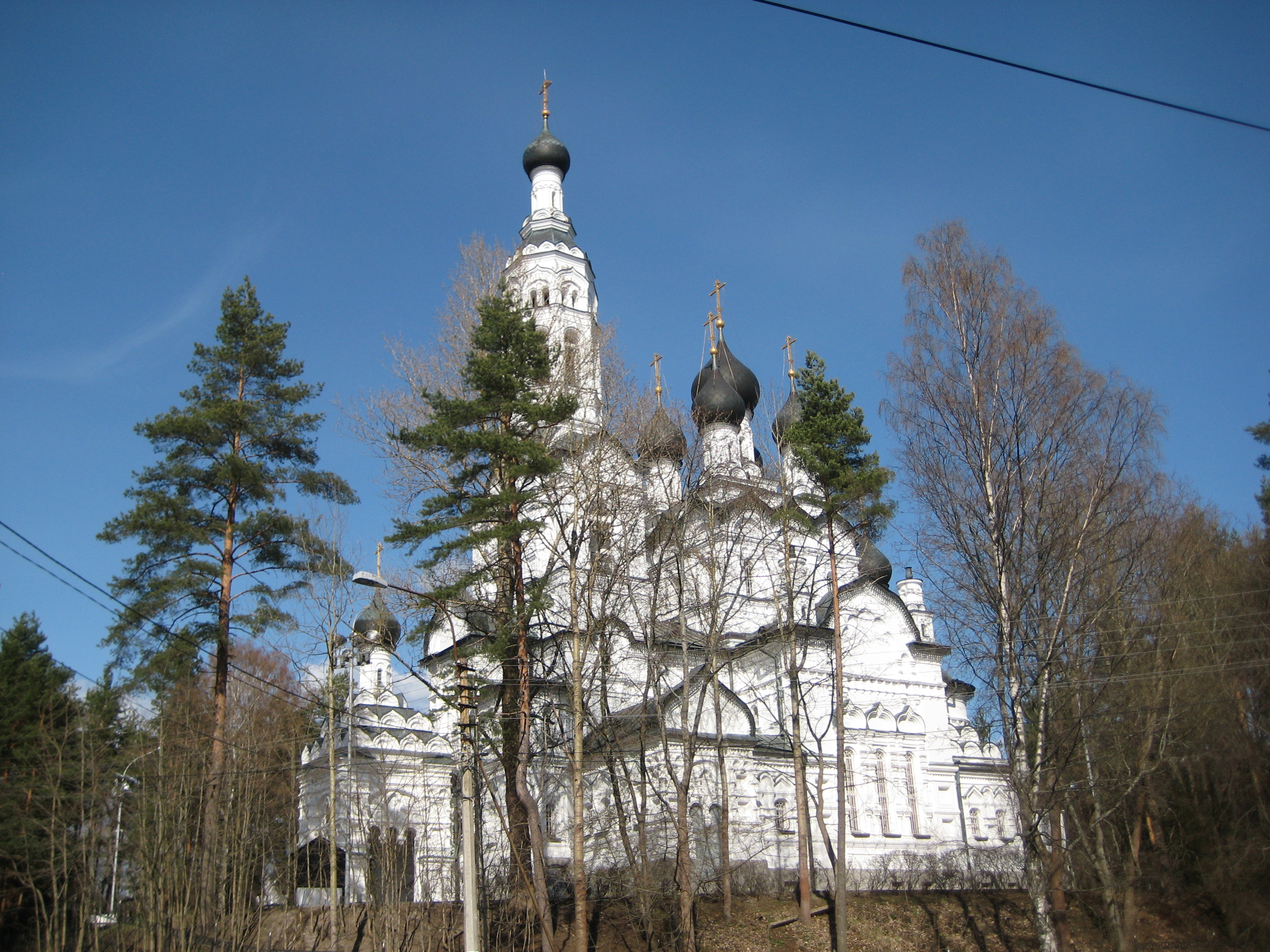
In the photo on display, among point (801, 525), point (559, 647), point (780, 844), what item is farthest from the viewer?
point (780, 844)

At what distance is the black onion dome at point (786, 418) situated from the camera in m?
17.0

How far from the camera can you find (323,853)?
21672 mm

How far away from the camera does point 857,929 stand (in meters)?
16.3

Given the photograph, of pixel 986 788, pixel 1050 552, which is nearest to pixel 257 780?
pixel 1050 552

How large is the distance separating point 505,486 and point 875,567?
14.3 metres

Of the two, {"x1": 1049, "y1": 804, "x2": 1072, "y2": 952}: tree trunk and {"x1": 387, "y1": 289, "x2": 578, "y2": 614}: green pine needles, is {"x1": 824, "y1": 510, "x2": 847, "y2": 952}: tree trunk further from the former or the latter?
{"x1": 387, "y1": 289, "x2": 578, "y2": 614}: green pine needles

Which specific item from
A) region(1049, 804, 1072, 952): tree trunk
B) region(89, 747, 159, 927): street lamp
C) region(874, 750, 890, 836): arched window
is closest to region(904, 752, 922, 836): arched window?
region(874, 750, 890, 836): arched window

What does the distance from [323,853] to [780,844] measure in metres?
9.75

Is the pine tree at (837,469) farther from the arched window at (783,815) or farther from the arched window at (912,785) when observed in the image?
the arched window at (912,785)

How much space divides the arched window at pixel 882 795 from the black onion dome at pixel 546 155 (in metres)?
17.9

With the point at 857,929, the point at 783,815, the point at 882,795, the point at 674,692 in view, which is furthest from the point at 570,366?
the point at 882,795

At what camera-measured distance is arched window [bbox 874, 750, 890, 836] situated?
70.5ft

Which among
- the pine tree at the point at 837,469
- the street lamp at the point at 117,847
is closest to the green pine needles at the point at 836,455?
the pine tree at the point at 837,469

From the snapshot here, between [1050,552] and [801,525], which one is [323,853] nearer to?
[801,525]
